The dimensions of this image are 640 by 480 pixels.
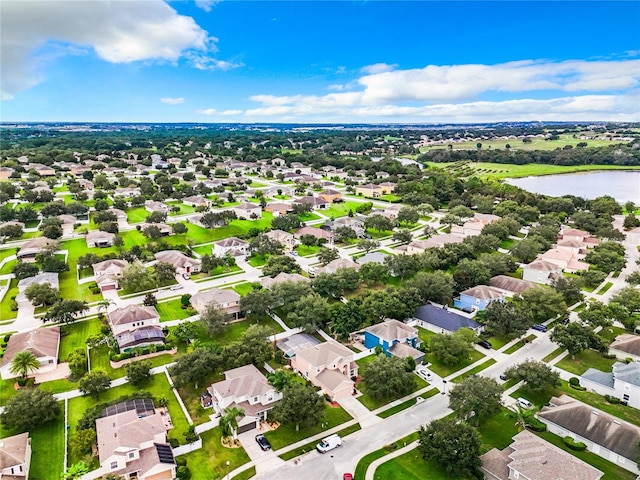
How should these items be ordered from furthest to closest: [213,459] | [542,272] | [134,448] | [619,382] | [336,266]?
[542,272], [336,266], [619,382], [213,459], [134,448]

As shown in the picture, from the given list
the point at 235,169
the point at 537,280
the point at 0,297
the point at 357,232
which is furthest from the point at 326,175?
the point at 0,297

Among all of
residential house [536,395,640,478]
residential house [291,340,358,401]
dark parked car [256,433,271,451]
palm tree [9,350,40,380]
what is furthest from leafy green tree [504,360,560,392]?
palm tree [9,350,40,380]

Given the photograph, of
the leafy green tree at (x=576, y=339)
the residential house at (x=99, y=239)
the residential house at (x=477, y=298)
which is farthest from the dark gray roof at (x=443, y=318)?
the residential house at (x=99, y=239)

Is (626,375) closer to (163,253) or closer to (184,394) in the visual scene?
(184,394)

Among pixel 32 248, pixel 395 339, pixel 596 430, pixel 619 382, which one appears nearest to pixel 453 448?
pixel 596 430

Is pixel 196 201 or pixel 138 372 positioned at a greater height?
pixel 196 201

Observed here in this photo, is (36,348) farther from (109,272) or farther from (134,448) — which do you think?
(109,272)

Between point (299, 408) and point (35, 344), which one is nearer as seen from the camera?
point (299, 408)
